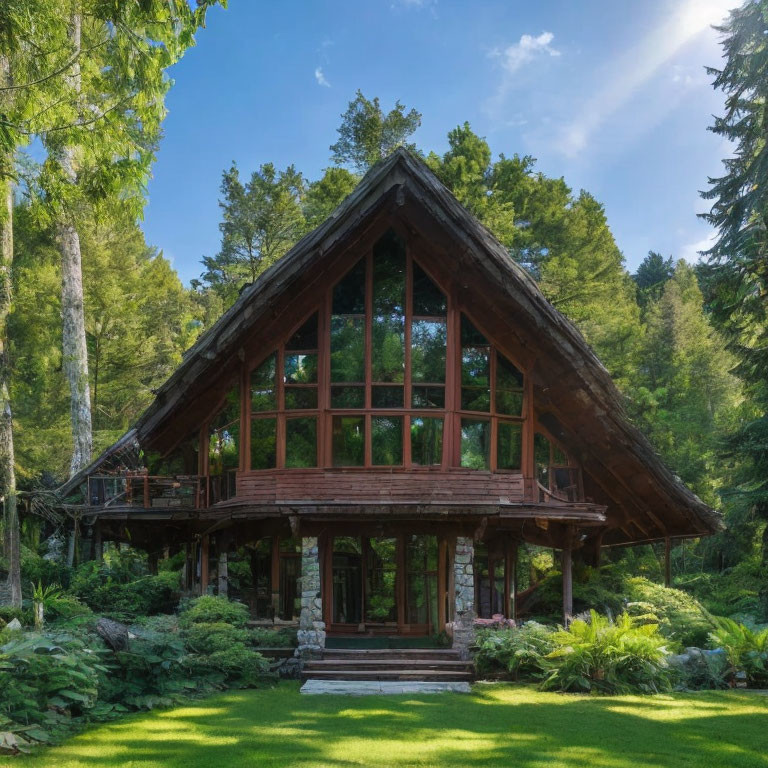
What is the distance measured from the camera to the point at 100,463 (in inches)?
880

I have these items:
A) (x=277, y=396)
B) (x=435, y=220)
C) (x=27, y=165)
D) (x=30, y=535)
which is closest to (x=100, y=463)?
(x=30, y=535)

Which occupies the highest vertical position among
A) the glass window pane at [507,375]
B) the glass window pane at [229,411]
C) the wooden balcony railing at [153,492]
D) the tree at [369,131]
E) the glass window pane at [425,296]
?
the tree at [369,131]

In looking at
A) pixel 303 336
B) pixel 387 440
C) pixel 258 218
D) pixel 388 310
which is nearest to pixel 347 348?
pixel 303 336

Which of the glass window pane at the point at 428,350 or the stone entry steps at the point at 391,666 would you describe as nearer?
the stone entry steps at the point at 391,666

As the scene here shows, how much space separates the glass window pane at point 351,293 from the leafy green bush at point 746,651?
29.2 ft

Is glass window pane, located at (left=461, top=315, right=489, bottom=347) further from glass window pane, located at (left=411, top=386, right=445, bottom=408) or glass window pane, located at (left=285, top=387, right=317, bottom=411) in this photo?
glass window pane, located at (left=285, top=387, right=317, bottom=411)

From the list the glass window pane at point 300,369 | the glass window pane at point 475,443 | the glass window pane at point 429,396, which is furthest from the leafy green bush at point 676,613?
the glass window pane at point 300,369

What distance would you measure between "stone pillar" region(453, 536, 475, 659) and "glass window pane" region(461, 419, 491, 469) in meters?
1.62

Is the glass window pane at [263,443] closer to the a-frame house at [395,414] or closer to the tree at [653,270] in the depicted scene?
the a-frame house at [395,414]

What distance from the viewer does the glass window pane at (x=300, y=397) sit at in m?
16.8

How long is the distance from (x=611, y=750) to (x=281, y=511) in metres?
8.47

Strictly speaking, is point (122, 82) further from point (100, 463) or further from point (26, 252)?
point (26, 252)

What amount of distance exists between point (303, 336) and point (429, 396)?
287cm

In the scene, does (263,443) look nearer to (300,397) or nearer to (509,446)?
(300,397)
